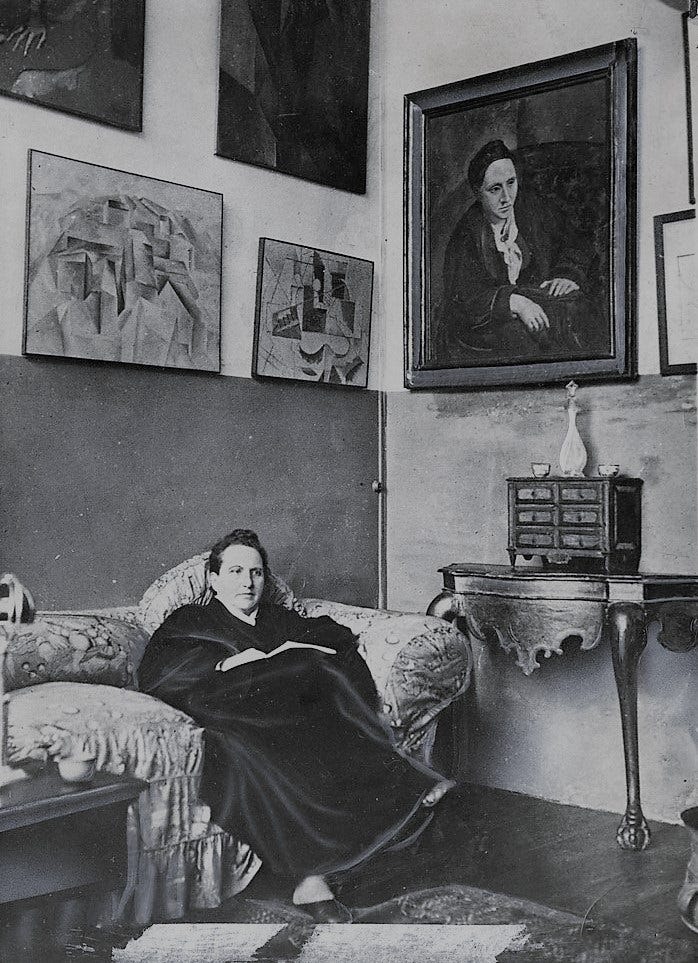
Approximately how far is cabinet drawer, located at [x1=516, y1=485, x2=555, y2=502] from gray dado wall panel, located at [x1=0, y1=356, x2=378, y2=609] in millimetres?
451

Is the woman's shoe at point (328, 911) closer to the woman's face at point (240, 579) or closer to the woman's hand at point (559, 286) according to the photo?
the woman's face at point (240, 579)

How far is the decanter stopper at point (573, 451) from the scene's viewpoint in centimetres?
304

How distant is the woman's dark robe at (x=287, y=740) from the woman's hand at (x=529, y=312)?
1.12 meters

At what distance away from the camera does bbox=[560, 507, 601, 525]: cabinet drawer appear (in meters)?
2.98

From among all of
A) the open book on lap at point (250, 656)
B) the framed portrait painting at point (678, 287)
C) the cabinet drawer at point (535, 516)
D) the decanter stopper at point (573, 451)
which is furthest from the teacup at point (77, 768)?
the framed portrait painting at point (678, 287)

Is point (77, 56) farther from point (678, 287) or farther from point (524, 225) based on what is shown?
point (678, 287)

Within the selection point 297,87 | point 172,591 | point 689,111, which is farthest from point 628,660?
point 297,87

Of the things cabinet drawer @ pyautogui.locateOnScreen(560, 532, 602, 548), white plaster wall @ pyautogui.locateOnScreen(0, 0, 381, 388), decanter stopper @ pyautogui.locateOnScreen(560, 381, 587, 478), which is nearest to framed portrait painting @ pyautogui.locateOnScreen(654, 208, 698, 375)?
decanter stopper @ pyautogui.locateOnScreen(560, 381, 587, 478)

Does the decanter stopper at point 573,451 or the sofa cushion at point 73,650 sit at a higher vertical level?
the decanter stopper at point 573,451

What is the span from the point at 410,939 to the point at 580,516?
130 cm

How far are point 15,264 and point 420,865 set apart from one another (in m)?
1.86

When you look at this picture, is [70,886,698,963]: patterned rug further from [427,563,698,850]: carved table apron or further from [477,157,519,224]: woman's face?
[477,157,519,224]: woman's face

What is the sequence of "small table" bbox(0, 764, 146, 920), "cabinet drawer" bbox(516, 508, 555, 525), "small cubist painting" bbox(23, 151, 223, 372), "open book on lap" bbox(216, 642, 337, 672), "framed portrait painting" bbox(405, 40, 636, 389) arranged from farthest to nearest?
"cabinet drawer" bbox(516, 508, 555, 525) → "framed portrait painting" bbox(405, 40, 636, 389) → "open book on lap" bbox(216, 642, 337, 672) → "small cubist painting" bbox(23, 151, 223, 372) → "small table" bbox(0, 764, 146, 920)

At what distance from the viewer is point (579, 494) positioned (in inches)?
119
